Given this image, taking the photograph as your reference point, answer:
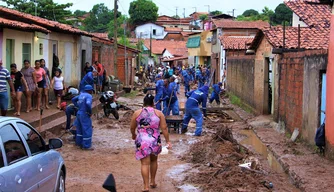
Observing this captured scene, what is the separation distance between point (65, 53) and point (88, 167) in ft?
40.4

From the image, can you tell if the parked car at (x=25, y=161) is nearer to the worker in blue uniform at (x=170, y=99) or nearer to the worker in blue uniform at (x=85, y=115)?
the worker in blue uniform at (x=85, y=115)

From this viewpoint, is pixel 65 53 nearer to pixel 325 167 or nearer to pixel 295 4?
pixel 295 4

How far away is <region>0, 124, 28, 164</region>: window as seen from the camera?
5.15 metres

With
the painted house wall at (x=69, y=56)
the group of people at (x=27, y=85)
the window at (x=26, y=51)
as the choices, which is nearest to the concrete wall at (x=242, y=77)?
the painted house wall at (x=69, y=56)

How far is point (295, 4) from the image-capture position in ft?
78.2

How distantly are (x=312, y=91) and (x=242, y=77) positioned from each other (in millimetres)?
13365

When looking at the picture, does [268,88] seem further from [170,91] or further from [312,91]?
[312,91]

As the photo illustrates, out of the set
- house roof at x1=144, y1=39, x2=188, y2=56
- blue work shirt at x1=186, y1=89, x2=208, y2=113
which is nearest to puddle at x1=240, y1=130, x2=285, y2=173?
blue work shirt at x1=186, y1=89, x2=208, y2=113

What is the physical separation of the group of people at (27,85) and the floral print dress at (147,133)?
5.37 m

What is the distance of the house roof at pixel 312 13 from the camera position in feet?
69.9

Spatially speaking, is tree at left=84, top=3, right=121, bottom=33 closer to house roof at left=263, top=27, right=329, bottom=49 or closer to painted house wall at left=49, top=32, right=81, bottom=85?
painted house wall at left=49, top=32, right=81, bottom=85

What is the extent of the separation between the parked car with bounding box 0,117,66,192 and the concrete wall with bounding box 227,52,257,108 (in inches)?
623

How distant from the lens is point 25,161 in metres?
5.53

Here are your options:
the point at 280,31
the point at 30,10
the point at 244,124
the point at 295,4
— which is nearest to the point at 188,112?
the point at 244,124
